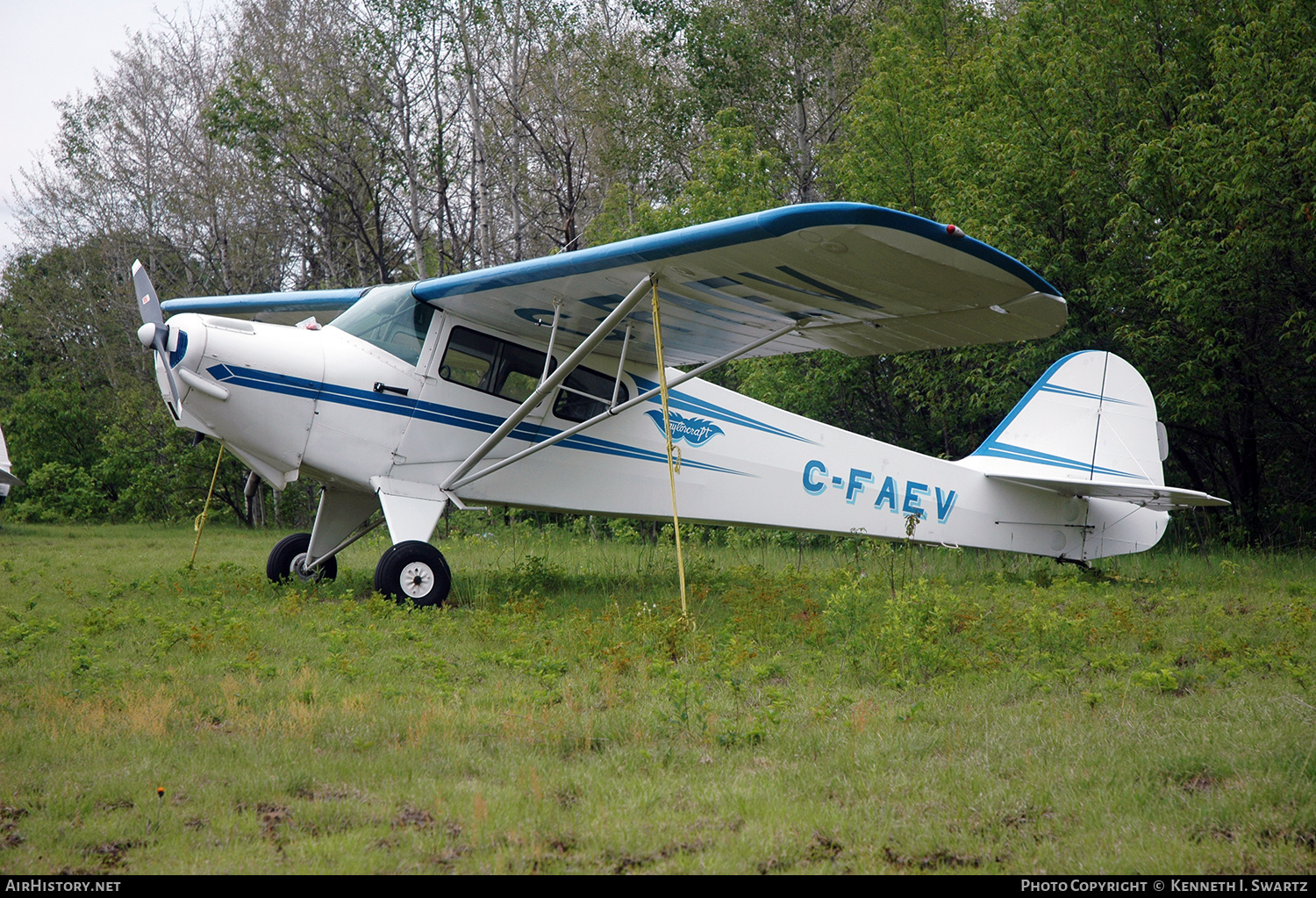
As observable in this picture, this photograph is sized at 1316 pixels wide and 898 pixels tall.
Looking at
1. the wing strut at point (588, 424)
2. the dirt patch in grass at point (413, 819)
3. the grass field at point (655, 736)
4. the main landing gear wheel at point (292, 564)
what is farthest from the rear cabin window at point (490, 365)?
the dirt patch in grass at point (413, 819)

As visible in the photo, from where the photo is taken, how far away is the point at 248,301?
32.7 feet

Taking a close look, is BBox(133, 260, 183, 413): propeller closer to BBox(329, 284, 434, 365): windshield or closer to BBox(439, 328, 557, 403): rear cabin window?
BBox(329, 284, 434, 365): windshield

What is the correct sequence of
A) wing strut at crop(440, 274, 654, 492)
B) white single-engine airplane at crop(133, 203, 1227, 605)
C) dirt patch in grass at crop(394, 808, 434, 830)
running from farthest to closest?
wing strut at crop(440, 274, 654, 492)
white single-engine airplane at crop(133, 203, 1227, 605)
dirt patch in grass at crop(394, 808, 434, 830)

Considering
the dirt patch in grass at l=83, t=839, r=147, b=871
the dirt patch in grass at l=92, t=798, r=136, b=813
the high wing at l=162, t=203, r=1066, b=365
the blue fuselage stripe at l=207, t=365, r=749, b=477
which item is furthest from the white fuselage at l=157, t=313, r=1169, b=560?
the dirt patch in grass at l=83, t=839, r=147, b=871

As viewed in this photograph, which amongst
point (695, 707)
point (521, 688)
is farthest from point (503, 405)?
point (695, 707)

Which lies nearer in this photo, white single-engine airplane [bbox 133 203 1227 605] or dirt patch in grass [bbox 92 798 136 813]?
dirt patch in grass [bbox 92 798 136 813]

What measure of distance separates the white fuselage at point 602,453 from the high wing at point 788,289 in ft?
1.97

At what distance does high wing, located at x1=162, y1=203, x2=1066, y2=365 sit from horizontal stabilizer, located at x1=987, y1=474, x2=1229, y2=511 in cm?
242

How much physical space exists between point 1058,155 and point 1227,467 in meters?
6.51

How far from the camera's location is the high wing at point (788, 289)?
564 cm

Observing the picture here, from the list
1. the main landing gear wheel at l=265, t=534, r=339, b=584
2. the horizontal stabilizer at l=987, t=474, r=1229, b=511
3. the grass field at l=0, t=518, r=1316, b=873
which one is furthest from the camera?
→ the main landing gear wheel at l=265, t=534, r=339, b=584

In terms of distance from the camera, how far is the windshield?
779cm

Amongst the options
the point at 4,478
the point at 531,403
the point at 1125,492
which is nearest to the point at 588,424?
the point at 531,403

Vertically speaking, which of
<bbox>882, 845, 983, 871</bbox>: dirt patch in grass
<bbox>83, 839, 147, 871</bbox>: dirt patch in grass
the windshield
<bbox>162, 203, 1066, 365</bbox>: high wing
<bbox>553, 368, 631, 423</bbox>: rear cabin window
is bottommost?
<bbox>83, 839, 147, 871</bbox>: dirt patch in grass
